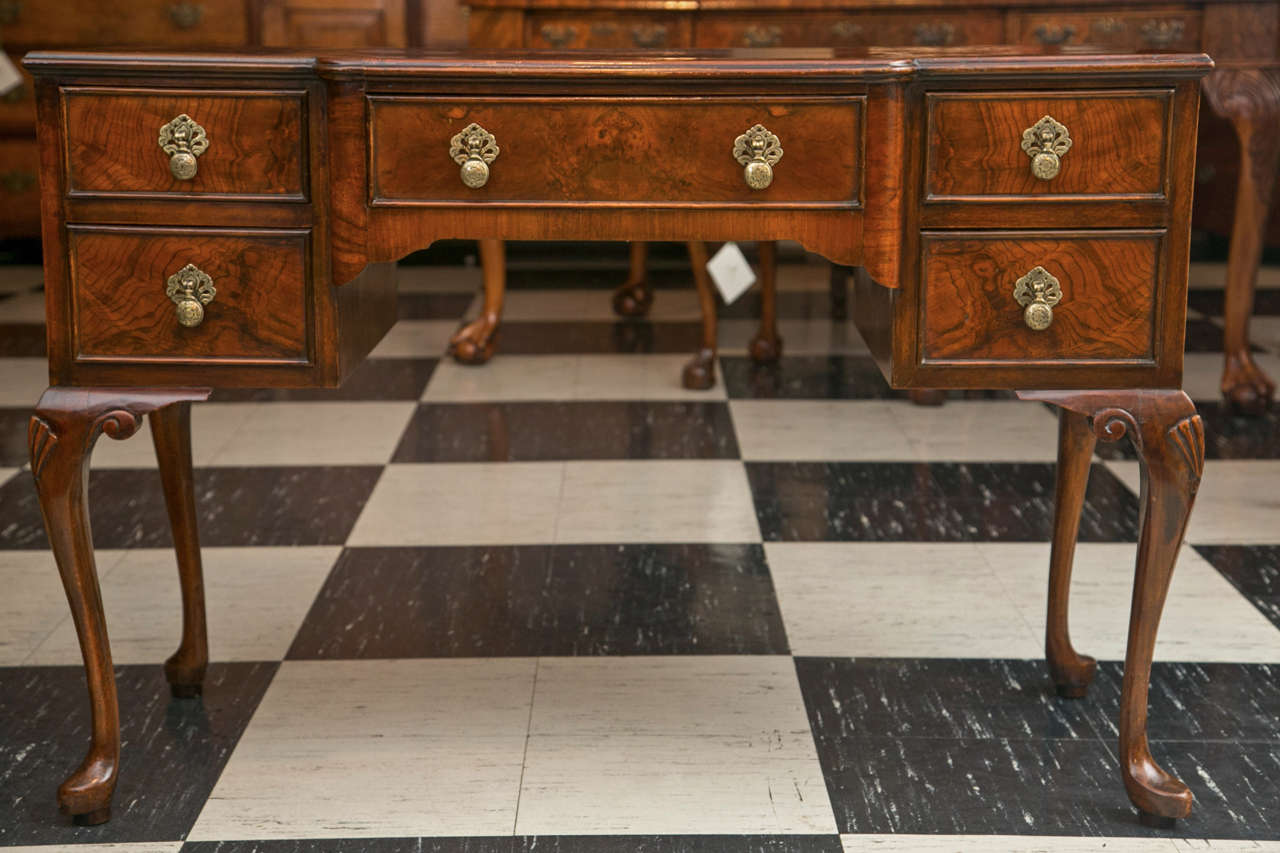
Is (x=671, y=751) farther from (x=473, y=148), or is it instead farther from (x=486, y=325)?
(x=486, y=325)

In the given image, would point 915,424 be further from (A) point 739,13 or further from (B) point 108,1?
(B) point 108,1

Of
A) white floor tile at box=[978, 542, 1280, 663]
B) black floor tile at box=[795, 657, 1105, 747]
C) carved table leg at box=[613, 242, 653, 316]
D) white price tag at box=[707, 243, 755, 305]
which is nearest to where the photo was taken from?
black floor tile at box=[795, 657, 1105, 747]

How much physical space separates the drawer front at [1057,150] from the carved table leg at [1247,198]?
1479 millimetres

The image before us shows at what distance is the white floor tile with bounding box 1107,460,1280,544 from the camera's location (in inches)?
78.5

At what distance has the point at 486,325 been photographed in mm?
3008

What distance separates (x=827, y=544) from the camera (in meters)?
1.96

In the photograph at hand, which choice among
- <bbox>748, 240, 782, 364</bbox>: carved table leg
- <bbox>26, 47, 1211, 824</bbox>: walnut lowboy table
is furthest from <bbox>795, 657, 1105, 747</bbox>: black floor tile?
<bbox>748, 240, 782, 364</bbox>: carved table leg

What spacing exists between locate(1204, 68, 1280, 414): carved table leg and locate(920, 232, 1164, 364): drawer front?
58.4 inches

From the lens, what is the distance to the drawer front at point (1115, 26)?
8.12 ft

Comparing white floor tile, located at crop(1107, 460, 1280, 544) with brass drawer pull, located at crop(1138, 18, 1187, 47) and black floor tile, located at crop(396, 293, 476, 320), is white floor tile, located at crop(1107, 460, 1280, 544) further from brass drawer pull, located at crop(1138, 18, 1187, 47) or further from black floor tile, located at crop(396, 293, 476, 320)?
black floor tile, located at crop(396, 293, 476, 320)

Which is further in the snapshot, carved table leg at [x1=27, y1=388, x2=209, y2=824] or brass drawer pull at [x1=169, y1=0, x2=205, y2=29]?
brass drawer pull at [x1=169, y1=0, x2=205, y2=29]

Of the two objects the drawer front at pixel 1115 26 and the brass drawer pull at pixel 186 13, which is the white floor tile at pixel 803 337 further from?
the brass drawer pull at pixel 186 13

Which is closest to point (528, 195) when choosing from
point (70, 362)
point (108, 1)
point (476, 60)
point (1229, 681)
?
point (476, 60)

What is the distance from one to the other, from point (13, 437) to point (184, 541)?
1.16 meters
